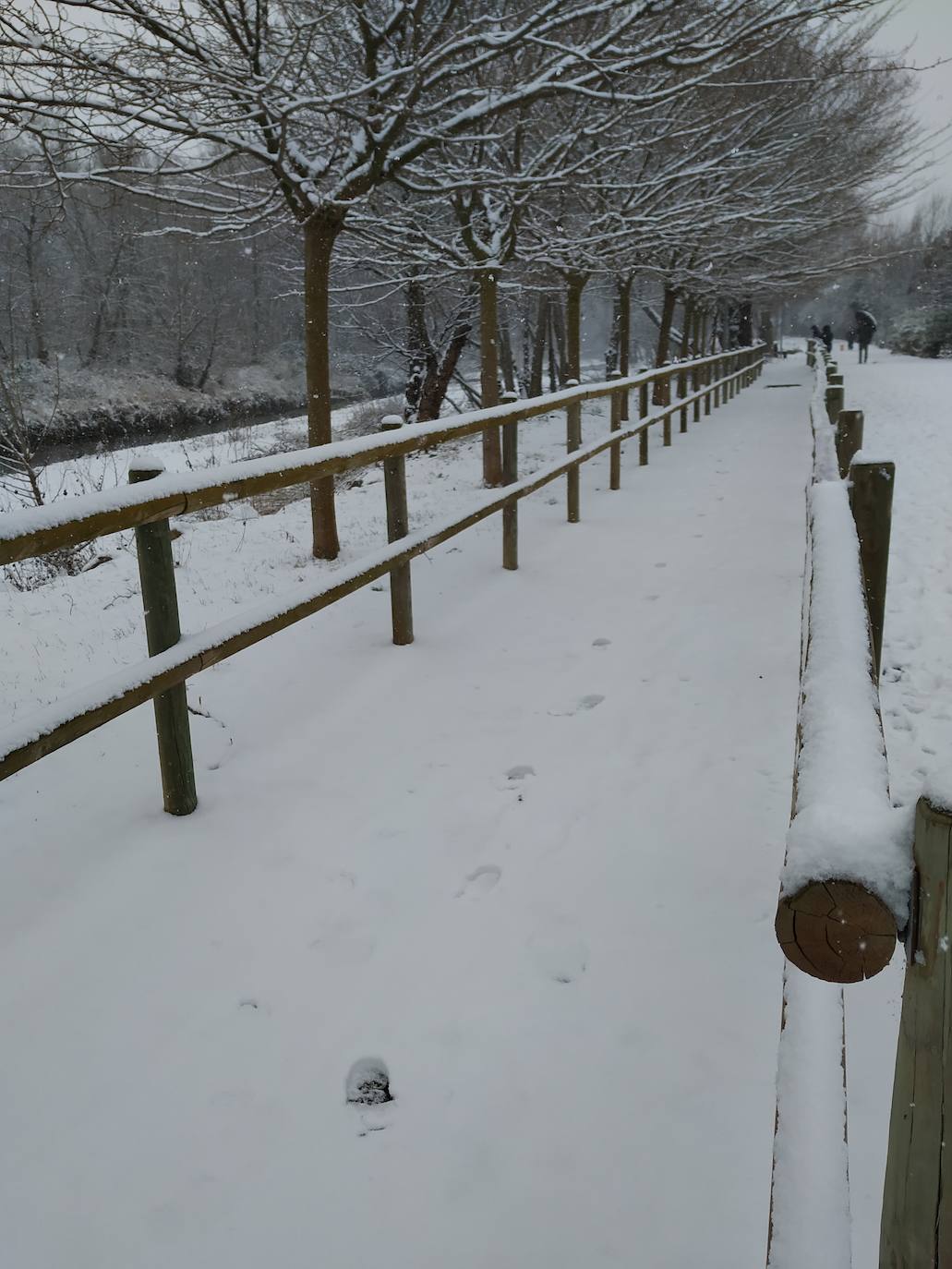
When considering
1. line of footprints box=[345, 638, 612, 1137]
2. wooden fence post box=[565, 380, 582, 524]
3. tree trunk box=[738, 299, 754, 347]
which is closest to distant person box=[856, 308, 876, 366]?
tree trunk box=[738, 299, 754, 347]

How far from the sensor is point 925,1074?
1.01m

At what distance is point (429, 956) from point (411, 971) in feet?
0.27

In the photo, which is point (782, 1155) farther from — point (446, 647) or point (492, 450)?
point (492, 450)

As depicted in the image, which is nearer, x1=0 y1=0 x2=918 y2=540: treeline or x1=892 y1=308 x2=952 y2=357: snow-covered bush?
x1=0 y1=0 x2=918 y2=540: treeline

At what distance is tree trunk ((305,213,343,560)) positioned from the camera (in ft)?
25.8

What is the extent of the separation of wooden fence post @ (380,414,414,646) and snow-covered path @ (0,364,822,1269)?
349mm

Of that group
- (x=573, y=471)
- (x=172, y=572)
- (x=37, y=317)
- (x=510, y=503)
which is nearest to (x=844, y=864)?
(x=172, y=572)

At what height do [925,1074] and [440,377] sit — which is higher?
[440,377]

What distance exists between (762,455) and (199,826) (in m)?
11.0

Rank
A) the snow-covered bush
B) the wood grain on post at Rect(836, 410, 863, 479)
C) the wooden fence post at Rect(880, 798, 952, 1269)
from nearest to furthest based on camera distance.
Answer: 1. the wooden fence post at Rect(880, 798, 952, 1269)
2. the wood grain on post at Rect(836, 410, 863, 479)
3. the snow-covered bush

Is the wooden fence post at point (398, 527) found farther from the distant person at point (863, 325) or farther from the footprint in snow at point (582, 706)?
the distant person at point (863, 325)

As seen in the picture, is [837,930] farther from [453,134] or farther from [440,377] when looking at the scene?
[440,377]

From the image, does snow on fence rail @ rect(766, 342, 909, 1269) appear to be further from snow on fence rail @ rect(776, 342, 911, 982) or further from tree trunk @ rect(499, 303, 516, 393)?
tree trunk @ rect(499, 303, 516, 393)

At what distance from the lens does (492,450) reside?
11.4 metres
